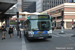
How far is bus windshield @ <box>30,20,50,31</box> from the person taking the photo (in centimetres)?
1245

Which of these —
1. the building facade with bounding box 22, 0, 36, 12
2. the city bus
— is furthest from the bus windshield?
the building facade with bounding box 22, 0, 36, 12

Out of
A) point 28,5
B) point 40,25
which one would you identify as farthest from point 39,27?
point 28,5

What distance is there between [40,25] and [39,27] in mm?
226

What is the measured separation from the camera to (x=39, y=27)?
12.5m

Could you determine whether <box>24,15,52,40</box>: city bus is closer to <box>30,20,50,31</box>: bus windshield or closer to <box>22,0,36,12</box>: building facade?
<box>30,20,50,31</box>: bus windshield

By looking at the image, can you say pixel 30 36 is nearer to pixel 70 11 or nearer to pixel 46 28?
pixel 46 28

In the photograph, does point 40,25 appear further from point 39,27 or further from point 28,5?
point 28,5

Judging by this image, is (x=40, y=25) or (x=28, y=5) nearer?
(x=40, y=25)

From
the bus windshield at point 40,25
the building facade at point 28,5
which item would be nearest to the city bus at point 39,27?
the bus windshield at point 40,25

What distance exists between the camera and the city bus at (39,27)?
12.4 meters

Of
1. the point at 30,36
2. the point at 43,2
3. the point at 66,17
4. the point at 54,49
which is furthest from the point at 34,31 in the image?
the point at 43,2

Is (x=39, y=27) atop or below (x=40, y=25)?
below

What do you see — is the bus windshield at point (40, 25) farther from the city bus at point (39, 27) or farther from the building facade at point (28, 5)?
the building facade at point (28, 5)

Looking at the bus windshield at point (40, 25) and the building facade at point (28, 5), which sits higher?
the building facade at point (28, 5)
